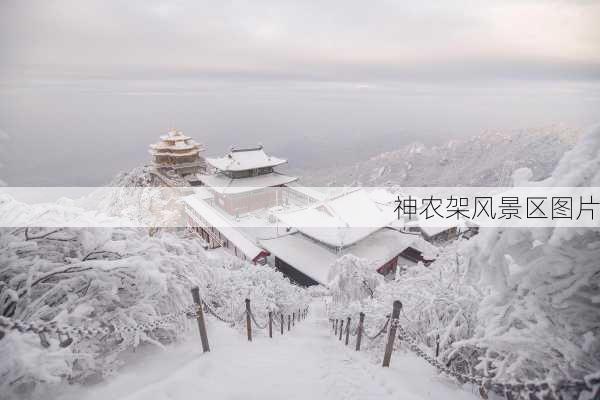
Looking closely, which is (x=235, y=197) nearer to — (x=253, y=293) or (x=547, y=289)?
(x=253, y=293)

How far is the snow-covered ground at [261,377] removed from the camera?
4016 millimetres

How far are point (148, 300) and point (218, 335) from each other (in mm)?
1836

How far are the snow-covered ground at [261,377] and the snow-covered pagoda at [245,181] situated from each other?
18.4m

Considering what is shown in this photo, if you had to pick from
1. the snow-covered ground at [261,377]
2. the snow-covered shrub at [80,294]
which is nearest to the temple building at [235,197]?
the snow-covered shrub at [80,294]

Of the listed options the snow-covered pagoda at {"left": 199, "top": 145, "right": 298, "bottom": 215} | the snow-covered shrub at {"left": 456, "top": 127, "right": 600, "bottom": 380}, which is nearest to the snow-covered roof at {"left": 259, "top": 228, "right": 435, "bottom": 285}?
the snow-covered pagoda at {"left": 199, "top": 145, "right": 298, "bottom": 215}

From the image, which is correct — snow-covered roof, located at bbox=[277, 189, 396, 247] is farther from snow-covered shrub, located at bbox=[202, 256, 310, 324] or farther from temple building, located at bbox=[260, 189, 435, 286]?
snow-covered shrub, located at bbox=[202, 256, 310, 324]

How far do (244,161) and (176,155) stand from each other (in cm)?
1134

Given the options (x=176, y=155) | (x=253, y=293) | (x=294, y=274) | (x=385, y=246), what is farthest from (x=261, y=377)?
(x=176, y=155)

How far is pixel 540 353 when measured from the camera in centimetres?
296

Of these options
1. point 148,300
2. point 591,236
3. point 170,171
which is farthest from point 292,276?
point 170,171

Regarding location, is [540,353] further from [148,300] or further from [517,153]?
[517,153]

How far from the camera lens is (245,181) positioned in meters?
25.3

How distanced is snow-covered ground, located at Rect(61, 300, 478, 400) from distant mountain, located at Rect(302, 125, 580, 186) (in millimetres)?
58841

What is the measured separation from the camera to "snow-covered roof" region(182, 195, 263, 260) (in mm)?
18016
